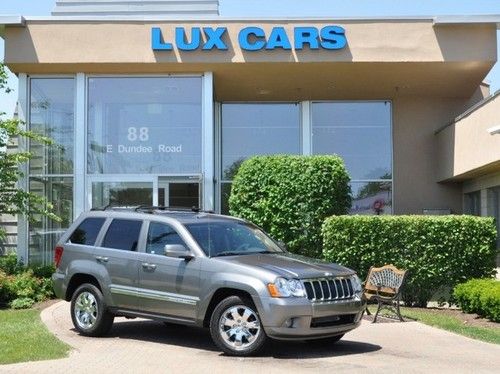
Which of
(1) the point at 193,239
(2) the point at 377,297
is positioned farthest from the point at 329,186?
(1) the point at 193,239

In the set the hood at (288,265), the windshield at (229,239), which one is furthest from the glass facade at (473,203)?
the hood at (288,265)

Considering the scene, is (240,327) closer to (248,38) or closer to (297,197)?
(297,197)

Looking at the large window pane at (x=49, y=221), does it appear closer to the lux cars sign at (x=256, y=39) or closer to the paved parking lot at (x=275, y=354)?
the lux cars sign at (x=256, y=39)

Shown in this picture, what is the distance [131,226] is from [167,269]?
1.19 meters

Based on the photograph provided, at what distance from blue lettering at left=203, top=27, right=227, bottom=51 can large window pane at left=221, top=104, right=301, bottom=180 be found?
380cm

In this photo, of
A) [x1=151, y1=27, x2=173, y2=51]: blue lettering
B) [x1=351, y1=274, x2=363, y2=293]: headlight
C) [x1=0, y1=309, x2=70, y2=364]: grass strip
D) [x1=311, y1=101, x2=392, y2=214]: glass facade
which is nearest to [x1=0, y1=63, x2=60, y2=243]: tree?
[x1=151, y1=27, x2=173, y2=51]: blue lettering

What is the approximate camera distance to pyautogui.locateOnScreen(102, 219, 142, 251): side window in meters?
10.5

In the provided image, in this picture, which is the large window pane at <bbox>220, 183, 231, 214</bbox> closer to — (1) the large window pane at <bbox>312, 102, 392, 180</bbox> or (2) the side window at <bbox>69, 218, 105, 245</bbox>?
(1) the large window pane at <bbox>312, 102, 392, 180</bbox>

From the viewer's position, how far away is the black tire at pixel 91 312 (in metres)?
10.5

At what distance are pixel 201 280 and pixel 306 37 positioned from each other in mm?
10842

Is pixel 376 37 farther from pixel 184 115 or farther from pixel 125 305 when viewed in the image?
pixel 125 305

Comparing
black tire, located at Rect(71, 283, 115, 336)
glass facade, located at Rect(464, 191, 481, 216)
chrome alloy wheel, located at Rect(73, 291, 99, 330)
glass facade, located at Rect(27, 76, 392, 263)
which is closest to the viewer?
black tire, located at Rect(71, 283, 115, 336)

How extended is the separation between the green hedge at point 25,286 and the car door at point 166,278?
215 inches

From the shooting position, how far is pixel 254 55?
1881cm
